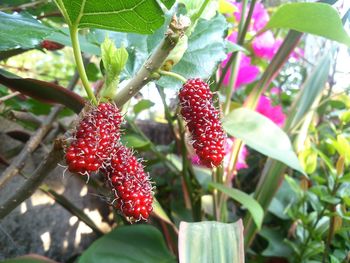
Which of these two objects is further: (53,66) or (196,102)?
(53,66)

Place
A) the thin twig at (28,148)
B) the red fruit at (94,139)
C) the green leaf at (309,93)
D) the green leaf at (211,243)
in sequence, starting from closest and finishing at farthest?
1. the red fruit at (94,139)
2. the green leaf at (211,243)
3. the thin twig at (28,148)
4. the green leaf at (309,93)

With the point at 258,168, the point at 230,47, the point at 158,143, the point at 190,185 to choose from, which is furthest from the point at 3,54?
the point at 258,168

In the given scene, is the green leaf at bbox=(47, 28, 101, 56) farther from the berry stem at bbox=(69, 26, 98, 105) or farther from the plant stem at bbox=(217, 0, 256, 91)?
the plant stem at bbox=(217, 0, 256, 91)

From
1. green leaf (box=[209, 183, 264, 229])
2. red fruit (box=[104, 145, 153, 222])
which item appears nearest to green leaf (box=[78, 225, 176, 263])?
green leaf (box=[209, 183, 264, 229])

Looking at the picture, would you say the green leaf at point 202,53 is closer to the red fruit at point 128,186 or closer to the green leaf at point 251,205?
the red fruit at point 128,186

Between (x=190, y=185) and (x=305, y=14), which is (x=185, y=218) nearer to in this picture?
(x=190, y=185)

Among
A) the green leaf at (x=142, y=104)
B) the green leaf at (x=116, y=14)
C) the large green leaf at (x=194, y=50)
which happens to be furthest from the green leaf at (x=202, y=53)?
the green leaf at (x=142, y=104)

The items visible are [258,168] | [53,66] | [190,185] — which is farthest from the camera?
[53,66]
